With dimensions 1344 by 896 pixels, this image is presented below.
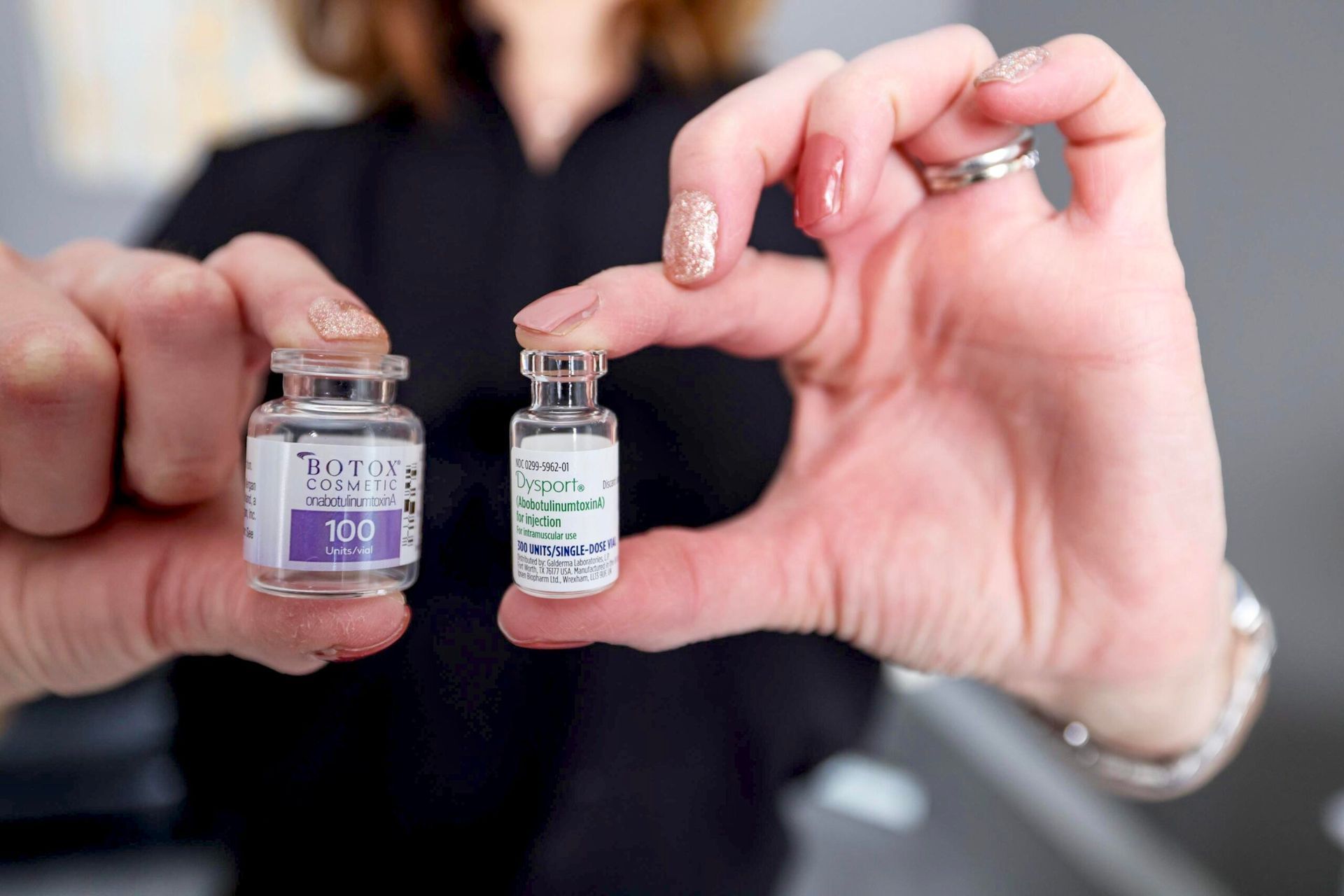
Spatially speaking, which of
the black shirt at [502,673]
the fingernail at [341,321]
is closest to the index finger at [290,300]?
the fingernail at [341,321]

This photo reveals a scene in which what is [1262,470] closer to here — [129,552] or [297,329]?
[297,329]

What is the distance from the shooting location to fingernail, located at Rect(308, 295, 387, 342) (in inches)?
15.1

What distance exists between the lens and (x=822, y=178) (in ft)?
1.42

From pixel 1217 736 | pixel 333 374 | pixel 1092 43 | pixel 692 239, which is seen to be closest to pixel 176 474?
pixel 333 374

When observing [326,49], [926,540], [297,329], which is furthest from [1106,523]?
[326,49]

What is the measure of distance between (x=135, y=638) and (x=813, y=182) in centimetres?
50

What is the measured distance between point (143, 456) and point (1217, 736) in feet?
2.75

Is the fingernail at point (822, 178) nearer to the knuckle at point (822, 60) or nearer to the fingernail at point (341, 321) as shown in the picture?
the knuckle at point (822, 60)

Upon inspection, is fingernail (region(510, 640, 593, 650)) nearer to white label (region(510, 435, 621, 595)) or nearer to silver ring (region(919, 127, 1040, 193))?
white label (region(510, 435, 621, 595))

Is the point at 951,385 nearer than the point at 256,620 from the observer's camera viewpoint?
No

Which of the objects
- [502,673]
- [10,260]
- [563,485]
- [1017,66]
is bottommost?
[502,673]

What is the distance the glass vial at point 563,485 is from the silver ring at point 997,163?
10.8 inches

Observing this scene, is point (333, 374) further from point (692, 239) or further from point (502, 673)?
point (502, 673)

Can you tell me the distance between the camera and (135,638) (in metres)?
0.44
